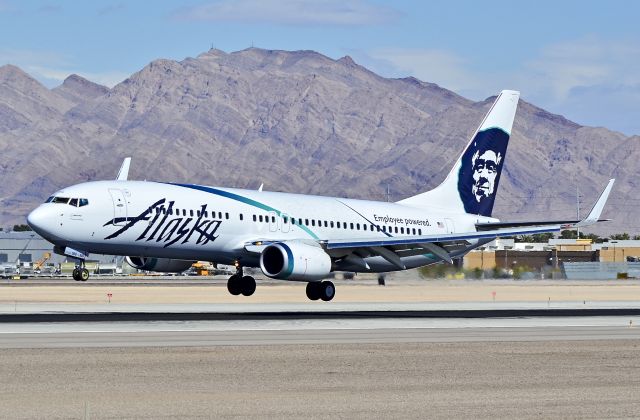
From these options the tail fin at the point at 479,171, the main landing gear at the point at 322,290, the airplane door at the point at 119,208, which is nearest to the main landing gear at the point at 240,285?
the main landing gear at the point at 322,290

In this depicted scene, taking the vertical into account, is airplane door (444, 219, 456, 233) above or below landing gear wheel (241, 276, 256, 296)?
above

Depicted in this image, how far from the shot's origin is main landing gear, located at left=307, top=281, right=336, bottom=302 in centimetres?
6053

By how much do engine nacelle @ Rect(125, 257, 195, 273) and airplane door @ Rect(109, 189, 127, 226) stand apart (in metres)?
6.16

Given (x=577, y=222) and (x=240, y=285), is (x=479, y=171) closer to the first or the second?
(x=577, y=222)

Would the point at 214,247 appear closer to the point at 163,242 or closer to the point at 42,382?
the point at 163,242

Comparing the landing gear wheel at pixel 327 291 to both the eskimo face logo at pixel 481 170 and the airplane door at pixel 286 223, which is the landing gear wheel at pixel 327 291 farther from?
the eskimo face logo at pixel 481 170

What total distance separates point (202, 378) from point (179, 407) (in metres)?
4.17

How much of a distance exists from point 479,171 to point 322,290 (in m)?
15.6

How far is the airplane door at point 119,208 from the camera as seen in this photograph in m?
54.4

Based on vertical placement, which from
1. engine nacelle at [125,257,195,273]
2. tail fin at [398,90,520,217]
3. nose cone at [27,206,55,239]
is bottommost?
engine nacelle at [125,257,195,273]

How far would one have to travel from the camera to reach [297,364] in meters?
29.0

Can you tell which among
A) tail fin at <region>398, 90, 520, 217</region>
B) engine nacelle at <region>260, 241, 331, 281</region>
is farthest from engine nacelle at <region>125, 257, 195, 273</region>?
tail fin at <region>398, 90, 520, 217</region>

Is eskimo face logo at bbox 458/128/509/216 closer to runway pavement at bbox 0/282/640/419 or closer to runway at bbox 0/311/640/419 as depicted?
runway pavement at bbox 0/282/640/419

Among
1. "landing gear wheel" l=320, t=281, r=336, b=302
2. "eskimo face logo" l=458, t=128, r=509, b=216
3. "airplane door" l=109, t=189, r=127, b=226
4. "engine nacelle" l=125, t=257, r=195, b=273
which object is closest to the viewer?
"airplane door" l=109, t=189, r=127, b=226
